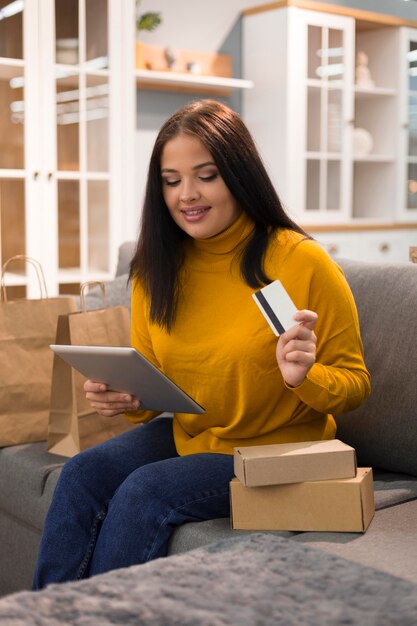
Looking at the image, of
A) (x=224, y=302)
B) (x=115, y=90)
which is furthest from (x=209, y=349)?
(x=115, y=90)

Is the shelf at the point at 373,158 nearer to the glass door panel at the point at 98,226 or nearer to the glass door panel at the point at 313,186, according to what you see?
the glass door panel at the point at 313,186

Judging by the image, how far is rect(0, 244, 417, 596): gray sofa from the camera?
69.2 inches

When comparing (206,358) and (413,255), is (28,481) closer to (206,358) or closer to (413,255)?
(206,358)

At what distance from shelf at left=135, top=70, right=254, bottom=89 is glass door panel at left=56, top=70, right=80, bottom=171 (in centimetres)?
50

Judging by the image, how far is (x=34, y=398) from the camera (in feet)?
7.32

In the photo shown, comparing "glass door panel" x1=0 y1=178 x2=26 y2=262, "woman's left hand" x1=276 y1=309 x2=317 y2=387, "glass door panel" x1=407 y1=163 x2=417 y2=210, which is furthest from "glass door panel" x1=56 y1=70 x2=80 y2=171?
"woman's left hand" x1=276 y1=309 x2=317 y2=387

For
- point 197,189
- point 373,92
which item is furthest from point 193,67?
point 197,189

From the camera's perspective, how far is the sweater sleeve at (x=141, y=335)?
195 centimetres

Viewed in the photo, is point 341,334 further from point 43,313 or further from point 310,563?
point 43,313

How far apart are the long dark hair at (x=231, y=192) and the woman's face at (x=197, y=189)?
0.05 feet

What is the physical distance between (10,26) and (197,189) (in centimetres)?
197

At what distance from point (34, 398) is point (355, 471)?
0.96 m

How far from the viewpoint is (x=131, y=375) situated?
1.70 metres

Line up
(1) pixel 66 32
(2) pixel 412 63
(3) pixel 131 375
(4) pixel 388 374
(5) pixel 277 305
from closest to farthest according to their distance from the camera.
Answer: (5) pixel 277 305, (3) pixel 131 375, (4) pixel 388 374, (1) pixel 66 32, (2) pixel 412 63
